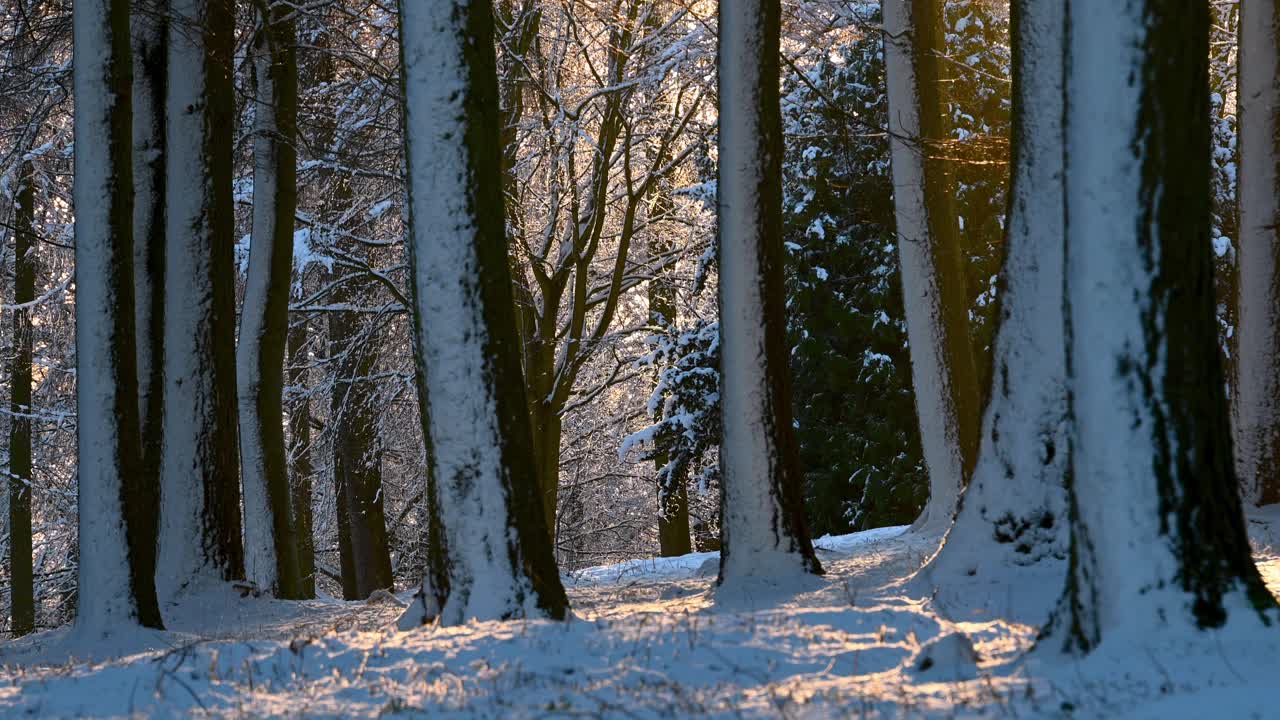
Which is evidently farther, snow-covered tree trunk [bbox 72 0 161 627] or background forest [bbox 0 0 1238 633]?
background forest [bbox 0 0 1238 633]

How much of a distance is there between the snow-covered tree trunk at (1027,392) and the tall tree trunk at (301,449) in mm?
12923

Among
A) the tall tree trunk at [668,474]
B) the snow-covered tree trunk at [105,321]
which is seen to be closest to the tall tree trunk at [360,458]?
the tall tree trunk at [668,474]

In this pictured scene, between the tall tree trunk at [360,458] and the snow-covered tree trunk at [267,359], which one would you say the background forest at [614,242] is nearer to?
the tall tree trunk at [360,458]

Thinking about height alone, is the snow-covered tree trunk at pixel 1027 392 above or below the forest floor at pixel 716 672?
above

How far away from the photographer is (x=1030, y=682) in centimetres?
448

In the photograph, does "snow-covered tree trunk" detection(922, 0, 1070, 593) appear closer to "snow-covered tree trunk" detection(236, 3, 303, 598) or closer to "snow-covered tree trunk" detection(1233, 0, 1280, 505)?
"snow-covered tree trunk" detection(1233, 0, 1280, 505)

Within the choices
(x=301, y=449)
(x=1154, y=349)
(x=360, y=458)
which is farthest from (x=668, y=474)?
(x=1154, y=349)

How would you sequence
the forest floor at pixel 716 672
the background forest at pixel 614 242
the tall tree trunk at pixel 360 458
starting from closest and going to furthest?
the forest floor at pixel 716 672
the background forest at pixel 614 242
the tall tree trunk at pixel 360 458

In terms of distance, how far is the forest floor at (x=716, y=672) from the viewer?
14.1 ft

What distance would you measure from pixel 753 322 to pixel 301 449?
43.2ft

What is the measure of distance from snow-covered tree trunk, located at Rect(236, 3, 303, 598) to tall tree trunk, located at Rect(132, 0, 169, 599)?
1.93m

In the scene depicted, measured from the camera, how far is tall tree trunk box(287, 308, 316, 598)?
19141mm

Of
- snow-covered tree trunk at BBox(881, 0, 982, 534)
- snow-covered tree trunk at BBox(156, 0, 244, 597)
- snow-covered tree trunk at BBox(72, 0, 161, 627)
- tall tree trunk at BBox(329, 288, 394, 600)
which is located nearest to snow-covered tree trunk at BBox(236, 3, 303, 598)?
snow-covered tree trunk at BBox(156, 0, 244, 597)

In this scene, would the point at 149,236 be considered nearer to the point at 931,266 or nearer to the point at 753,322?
the point at 753,322
